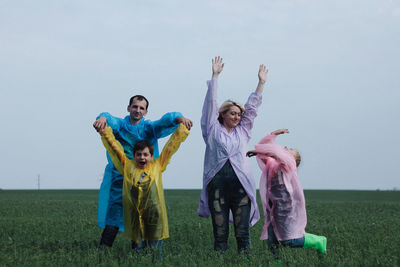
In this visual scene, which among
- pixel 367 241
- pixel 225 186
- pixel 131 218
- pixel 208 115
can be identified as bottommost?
pixel 367 241

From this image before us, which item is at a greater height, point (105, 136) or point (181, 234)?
point (105, 136)

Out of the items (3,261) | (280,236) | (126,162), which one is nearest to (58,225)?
(3,261)

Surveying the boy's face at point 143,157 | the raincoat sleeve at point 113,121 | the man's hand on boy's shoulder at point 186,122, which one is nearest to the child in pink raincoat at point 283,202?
the man's hand on boy's shoulder at point 186,122

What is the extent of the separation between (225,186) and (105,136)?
5.81ft

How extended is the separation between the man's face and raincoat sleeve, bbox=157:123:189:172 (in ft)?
2.66

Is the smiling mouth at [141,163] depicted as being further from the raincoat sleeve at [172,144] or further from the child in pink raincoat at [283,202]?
the child in pink raincoat at [283,202]

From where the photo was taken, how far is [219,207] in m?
5.95

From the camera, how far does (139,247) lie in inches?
239

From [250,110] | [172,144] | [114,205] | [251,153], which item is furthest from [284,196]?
[114,205]

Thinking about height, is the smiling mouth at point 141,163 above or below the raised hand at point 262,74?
below

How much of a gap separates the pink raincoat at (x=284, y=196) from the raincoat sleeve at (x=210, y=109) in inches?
28.9

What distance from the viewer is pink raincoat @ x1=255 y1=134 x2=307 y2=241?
19.5 ft

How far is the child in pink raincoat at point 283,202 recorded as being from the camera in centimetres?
595

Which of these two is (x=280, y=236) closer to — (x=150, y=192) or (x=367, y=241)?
(x=150, y=192)
